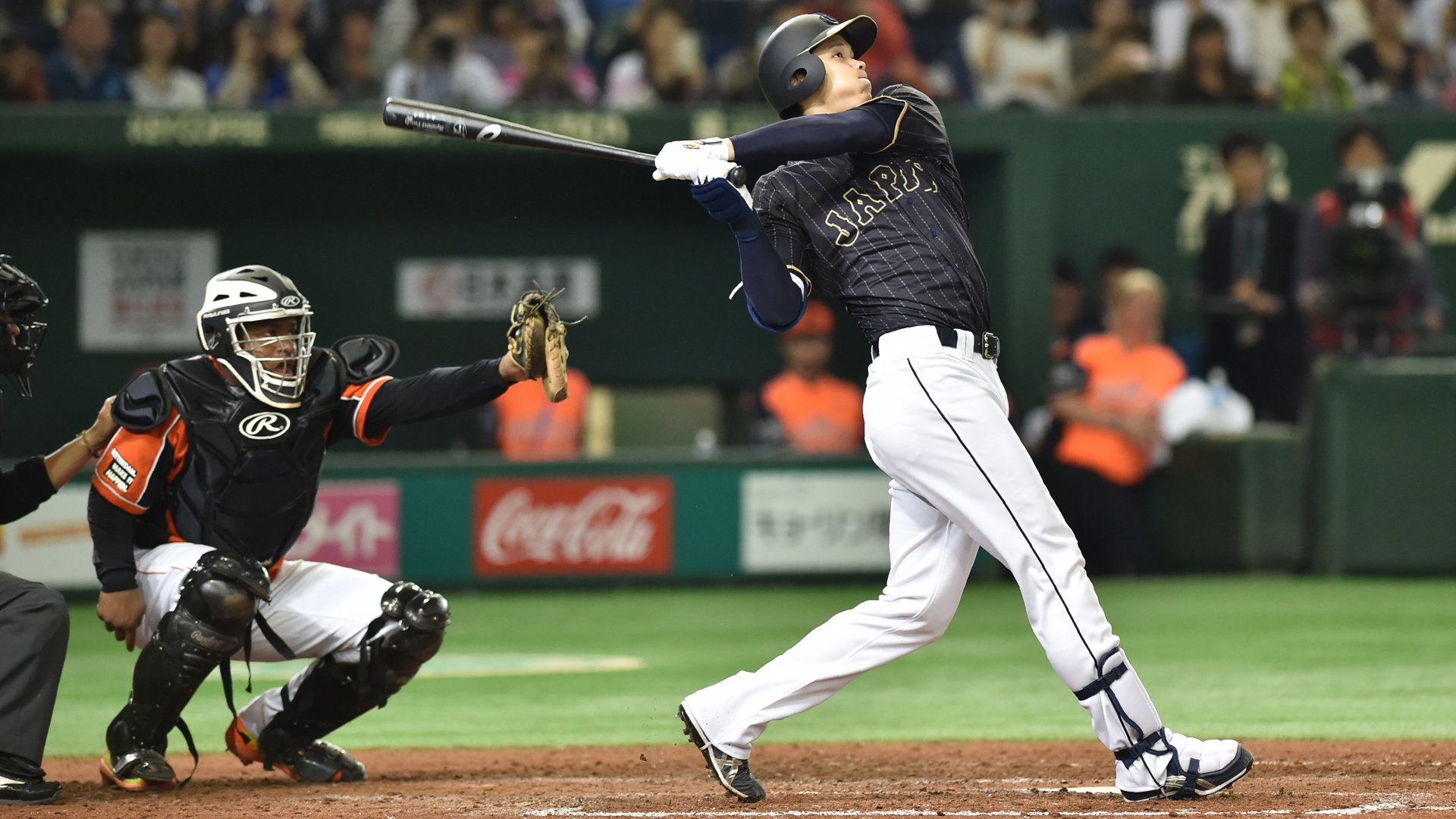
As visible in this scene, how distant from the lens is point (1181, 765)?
3934 millimetres

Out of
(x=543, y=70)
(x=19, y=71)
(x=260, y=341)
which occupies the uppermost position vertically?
(x=543, y=70)

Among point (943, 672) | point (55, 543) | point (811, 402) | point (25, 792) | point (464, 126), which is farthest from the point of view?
point (811, 402)

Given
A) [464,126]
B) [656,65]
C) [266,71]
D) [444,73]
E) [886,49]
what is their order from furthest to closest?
1. [886,49]
2. [656,65]
3. [266,71]
4. [444,73]
5. [464,126]

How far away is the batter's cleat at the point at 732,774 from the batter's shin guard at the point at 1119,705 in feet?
2.61

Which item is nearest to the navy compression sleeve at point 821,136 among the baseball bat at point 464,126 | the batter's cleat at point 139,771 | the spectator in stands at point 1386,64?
the baseball bat at point 464,126

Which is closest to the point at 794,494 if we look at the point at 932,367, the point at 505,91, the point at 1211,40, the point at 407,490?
A: the point at 407,490

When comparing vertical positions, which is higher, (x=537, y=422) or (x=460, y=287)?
(x=460, y=287)

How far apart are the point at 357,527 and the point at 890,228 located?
5.83 metres

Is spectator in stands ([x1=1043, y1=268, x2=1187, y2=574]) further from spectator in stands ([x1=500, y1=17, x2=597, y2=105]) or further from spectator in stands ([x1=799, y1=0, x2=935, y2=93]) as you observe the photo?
spectator in stands ([x1=500, y1=17, x2=597, y2=105])

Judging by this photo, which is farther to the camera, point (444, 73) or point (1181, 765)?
point (444, 73)

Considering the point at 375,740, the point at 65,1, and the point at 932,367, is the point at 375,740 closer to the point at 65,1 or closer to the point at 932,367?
the point at 932,367

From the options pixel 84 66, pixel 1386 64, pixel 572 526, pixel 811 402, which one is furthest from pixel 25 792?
pixel 1386 64

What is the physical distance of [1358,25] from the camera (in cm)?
1221

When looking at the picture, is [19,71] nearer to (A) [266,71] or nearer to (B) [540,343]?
(A) [266,71]
